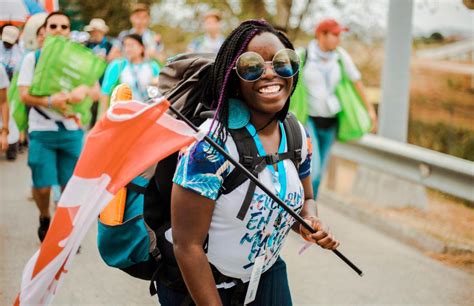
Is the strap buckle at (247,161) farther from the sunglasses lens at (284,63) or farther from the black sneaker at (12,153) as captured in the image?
the black sneaker at (12,153)

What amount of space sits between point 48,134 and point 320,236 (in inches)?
141

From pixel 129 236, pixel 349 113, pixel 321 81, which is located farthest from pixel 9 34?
pixel 349 113

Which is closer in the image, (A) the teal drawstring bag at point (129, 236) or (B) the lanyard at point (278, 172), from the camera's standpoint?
(B) the lanyard at point (278, 172)

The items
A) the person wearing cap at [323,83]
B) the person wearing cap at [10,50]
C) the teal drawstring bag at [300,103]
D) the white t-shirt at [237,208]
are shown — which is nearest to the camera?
the white t-shirt at [237,208]

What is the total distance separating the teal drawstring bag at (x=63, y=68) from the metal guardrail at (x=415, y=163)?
3.12 metres

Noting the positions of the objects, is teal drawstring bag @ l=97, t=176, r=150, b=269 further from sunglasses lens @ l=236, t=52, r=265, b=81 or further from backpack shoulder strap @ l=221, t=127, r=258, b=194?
sunglasses lens @ l=236, t=52, r=265, b=81

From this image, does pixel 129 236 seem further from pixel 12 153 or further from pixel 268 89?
pixel 12 153

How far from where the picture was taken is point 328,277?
5.64m

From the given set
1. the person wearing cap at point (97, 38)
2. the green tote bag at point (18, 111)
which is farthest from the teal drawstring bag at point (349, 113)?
the person wearing cap at point (97, 38)

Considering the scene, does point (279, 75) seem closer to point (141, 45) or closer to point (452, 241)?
point (452, 241)

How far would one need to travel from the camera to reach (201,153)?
2.51m

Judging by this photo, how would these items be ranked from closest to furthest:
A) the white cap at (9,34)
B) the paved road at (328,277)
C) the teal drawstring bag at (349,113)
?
the white cap at (9,34), the paved road at (328,277), the teal drawstring bag at (349,113)

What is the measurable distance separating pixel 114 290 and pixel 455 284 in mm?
2594

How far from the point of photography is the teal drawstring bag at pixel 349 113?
6.98 meters
